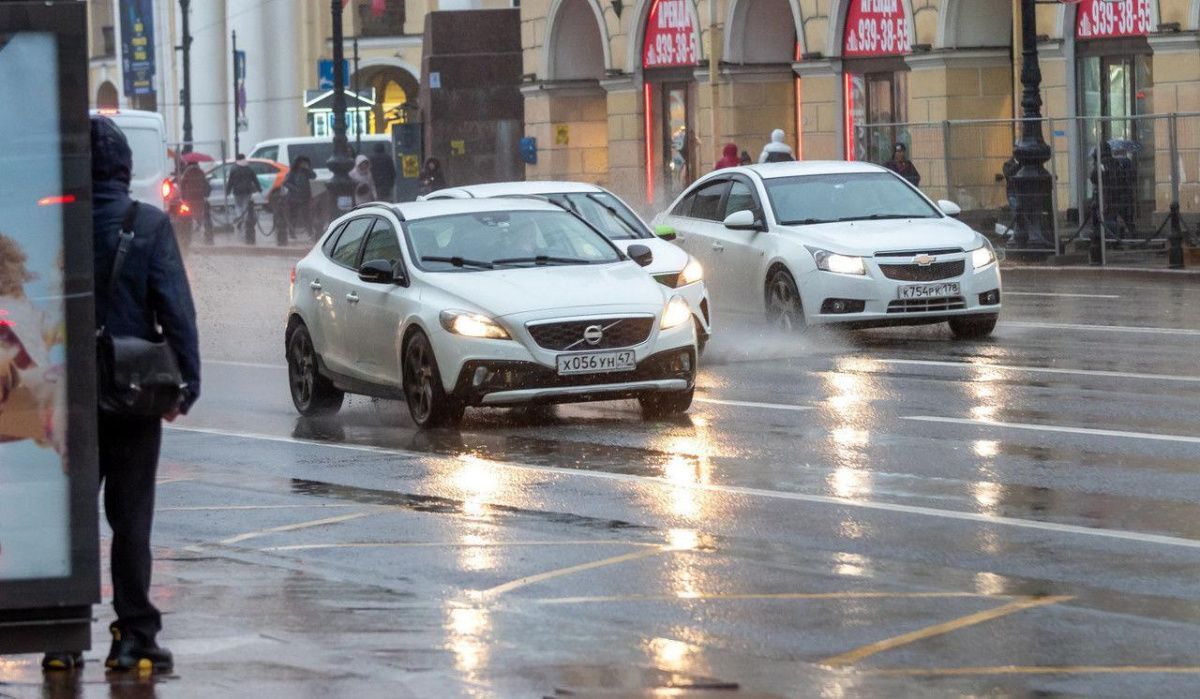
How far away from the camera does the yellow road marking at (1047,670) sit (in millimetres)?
6859

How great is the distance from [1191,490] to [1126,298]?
1250cm

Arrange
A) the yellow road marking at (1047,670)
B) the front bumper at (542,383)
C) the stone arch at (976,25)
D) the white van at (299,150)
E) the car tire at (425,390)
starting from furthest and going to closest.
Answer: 1. the white van at (299,150)
2. the stone arch at (976,25)
3. the car tire at (425,390)
4. the front bumper at (542,383)
5. the yellow road marking at (1047,670)

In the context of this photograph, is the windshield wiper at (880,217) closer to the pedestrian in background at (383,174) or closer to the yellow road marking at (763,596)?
the yellow road marking at (763,596)

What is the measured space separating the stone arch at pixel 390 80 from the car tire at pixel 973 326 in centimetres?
6349

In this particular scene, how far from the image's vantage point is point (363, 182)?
44.0 metres

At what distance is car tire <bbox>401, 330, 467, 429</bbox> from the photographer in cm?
1387

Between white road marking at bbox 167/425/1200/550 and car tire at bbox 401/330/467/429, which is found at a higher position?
car tire at bbox 401/330/467/429

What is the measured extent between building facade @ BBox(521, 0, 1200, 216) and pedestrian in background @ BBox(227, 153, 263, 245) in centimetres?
574

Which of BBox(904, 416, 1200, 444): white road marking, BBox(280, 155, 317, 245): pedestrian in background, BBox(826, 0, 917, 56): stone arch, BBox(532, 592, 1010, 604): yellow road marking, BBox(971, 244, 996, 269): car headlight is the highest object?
BBox(826, 0, 917, 56): stone arch

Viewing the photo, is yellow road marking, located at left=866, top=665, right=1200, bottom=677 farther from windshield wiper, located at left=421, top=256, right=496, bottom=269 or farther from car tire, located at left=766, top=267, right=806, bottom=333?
car tire, located at left=766, top=267, right=806, bottom=333

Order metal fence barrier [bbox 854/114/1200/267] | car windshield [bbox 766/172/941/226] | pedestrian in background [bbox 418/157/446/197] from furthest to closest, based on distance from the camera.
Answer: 1. pedestrian in background [bbox 418/157/446/197]
2. metal fence barrier [bbox 854/114/1200/267]
3. car windshield [bbox 766/172/941/226]

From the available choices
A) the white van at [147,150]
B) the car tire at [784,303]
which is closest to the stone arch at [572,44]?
the white van at [147,150]

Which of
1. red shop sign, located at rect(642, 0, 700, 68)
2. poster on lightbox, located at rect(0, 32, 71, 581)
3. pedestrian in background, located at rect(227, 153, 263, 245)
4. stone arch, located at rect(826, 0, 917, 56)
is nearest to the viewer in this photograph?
poster on lightbox, located at rect(0, 32, 71, 581)

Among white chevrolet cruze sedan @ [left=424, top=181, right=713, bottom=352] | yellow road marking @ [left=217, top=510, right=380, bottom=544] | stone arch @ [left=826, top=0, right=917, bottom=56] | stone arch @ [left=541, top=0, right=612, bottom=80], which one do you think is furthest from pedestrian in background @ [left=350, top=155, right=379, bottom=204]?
yellow road marking @ [left=217, top=510, right=380, bottom=544]
